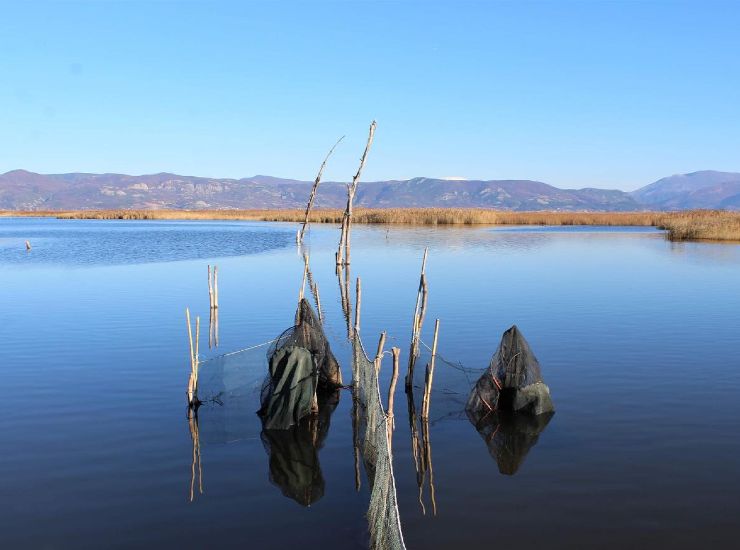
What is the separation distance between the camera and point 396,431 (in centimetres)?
951

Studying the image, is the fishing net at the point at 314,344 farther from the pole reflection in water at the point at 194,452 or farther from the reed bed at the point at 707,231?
the reed bed at the point at 707,231

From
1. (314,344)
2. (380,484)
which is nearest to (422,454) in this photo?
(380,484)

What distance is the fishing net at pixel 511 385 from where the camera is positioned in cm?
1004

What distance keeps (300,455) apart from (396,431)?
1.47 metres

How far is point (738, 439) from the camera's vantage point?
8969 mm

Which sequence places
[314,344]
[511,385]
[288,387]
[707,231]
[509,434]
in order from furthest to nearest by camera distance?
1. [707,231]
2. [314,344]
3. [511,385]
4. [288,387]
5. [509,434]

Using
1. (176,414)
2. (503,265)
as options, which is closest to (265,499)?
(176,414)

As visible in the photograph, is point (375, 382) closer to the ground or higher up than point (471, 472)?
higher up

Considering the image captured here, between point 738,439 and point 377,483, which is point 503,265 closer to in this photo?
point 738,439

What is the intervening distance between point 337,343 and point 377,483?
8.60 m

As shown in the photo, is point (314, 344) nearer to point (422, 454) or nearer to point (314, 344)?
point (314, 344)

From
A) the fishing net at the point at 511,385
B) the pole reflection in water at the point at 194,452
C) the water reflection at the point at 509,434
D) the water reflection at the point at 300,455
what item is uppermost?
the fishing net at the point at 511,385

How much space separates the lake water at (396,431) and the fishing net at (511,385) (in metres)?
0.30

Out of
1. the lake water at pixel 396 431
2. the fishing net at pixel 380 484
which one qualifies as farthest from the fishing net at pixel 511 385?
the fishing net at pixel 380 484
